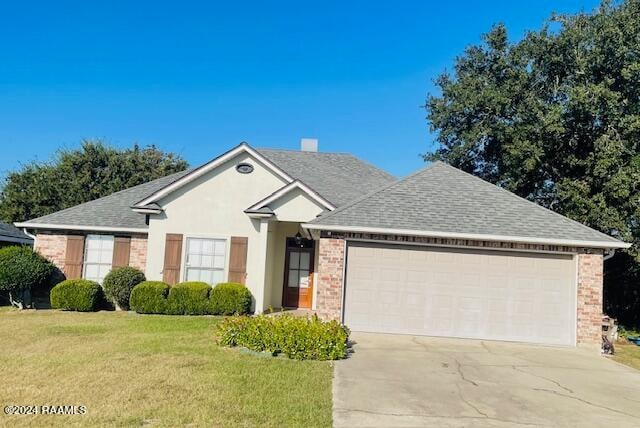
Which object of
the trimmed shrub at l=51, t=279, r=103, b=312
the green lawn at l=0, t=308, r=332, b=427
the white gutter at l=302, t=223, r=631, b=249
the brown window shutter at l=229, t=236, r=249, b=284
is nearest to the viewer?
the green lawn at l=0, t=308, r=332, b=427

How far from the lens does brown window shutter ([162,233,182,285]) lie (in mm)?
14844

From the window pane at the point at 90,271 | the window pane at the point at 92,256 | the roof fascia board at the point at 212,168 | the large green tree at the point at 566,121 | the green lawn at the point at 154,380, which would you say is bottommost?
the green lawn at the point at 154,380

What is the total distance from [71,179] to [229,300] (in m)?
21.7

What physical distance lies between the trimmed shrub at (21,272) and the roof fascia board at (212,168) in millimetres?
3745

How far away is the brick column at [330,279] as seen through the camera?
12000 mm

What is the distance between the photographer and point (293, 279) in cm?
1614

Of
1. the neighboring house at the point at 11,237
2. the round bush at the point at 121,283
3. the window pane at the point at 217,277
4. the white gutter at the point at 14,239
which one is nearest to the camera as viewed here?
the round bush at the point at 121,283

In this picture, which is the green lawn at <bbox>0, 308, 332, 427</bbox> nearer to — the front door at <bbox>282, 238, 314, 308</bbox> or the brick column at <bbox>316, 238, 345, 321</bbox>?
the brick column at <bbox>316, 238, 345, 321</bbox>

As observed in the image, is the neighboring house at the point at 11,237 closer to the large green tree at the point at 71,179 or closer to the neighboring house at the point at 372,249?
the neighboring house at the point at 372,249

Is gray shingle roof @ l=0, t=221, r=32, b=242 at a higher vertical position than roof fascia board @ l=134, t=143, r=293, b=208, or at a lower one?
lower

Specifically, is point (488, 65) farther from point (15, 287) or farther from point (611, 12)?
point (15, 287)

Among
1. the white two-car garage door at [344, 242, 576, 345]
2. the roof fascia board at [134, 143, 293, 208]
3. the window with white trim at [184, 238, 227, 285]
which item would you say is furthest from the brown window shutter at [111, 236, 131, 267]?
the white two-car garage door at [344, 242, 576, 345]

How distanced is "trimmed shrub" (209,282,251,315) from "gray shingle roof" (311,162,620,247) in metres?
3.75

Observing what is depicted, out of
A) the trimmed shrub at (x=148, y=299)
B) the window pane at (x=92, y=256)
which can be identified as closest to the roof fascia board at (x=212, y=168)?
the window pane at (x=92, y=256)
